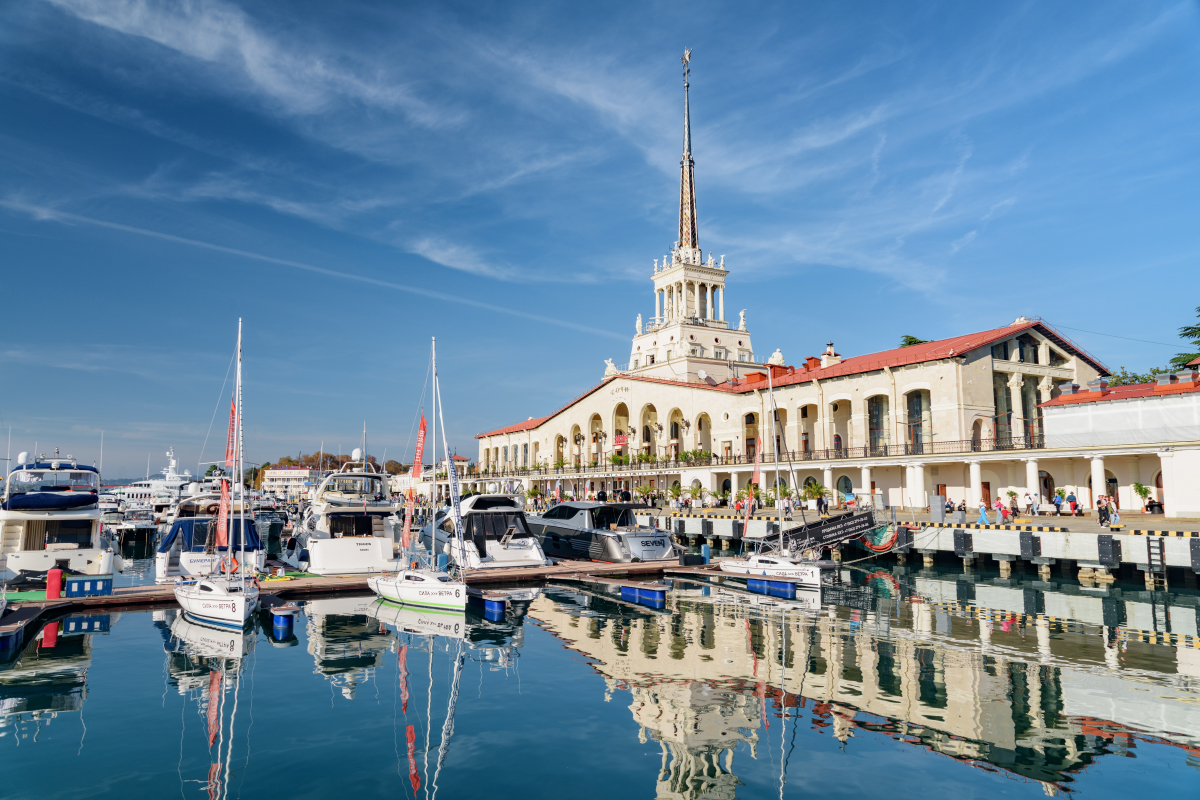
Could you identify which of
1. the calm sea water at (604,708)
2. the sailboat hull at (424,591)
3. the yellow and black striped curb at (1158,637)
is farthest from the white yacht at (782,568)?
the sailboat hull at (424,591)

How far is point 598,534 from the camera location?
103 feet

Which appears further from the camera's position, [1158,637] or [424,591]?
[424,591]

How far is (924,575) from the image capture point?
31250 mm

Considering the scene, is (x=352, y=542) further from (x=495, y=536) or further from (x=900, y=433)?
(x=900, y=433)

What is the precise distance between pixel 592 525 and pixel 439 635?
14102mm

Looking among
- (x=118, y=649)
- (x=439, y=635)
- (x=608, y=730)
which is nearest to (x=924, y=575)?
(x=439, y=635)

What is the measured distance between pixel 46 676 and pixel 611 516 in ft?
72.9

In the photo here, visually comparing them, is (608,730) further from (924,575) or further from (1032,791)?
(924,575)

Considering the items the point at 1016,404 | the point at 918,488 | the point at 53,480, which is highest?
the point at 1016,404

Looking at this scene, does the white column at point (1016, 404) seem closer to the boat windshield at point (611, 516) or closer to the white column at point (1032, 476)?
the white column at point (1032, 476)

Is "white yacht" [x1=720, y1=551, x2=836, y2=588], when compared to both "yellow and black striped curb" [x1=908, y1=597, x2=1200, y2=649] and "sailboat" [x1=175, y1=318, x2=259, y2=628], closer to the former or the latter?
"yellow and black striped curb" [x1=908, y1=597, x2=1200, y2=649]

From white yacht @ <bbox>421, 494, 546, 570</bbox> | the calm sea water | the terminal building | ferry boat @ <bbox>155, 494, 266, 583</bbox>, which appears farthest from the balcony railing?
ferry boat @ <bbox>155, 494, 266, 583</bbox>

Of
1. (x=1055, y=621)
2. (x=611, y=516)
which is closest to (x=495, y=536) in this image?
(x=611, y=516)

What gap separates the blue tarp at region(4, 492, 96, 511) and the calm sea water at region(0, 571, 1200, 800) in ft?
18.5
